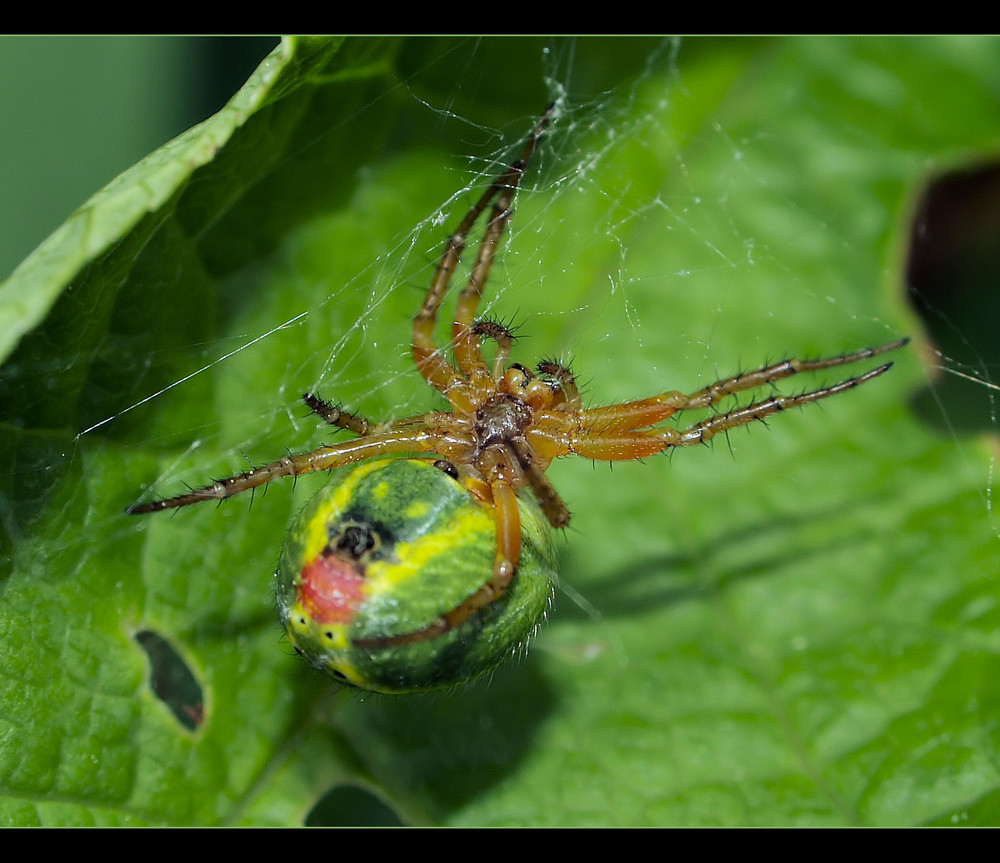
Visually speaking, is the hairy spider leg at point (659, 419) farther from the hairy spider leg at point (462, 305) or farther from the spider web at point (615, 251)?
the spider web at point (615, 251)

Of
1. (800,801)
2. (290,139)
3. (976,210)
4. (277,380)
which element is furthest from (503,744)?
(976,210)

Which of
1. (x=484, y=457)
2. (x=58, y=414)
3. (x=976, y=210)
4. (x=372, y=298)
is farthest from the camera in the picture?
(x=976, y=210)

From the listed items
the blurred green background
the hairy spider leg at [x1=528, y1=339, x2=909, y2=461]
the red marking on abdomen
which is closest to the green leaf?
the hairy spider leg at [x1=528, y1=339, x2=909, y2=461]

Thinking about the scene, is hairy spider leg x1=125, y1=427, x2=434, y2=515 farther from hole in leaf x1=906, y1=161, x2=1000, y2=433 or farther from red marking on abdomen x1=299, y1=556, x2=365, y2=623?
hole in leaf x1=906, y1=161, x2=1000, y2=433

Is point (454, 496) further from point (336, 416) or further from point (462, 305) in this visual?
point (462, 305)

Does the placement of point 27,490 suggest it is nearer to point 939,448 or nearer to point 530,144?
point 530,144

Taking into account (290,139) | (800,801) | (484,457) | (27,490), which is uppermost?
(290,139)
